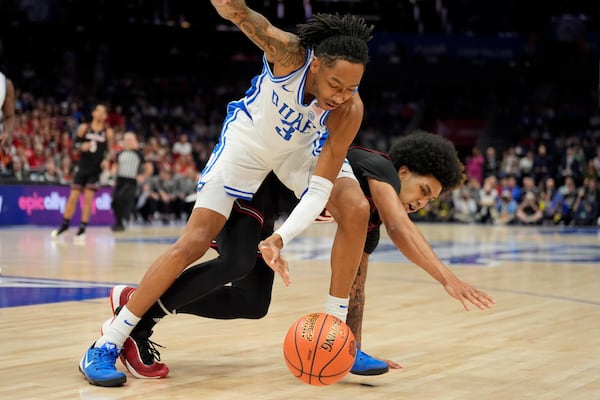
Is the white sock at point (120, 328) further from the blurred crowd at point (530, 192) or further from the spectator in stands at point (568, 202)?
the spectator in stands at point (568, 202)

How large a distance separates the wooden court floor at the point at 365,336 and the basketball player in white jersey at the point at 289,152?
14.9 inches

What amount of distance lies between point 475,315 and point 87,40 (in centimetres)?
2146

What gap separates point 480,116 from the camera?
93.7 feet

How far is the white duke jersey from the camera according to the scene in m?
3.70

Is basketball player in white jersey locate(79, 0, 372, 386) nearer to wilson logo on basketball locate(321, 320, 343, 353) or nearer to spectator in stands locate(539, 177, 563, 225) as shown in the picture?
wilson logo on basketball locate(321, 320, 343, 353)

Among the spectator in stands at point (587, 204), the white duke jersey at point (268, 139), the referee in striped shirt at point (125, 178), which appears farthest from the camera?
the spectator in stands at point (587, 204)

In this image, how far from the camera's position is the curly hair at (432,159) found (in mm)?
3973

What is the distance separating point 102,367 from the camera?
11.8 ft

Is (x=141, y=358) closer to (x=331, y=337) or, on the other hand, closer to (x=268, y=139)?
(x=331, y=337)

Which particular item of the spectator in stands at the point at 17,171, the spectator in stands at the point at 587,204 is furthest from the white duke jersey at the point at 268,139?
the spectator in stands at the point at 587,204

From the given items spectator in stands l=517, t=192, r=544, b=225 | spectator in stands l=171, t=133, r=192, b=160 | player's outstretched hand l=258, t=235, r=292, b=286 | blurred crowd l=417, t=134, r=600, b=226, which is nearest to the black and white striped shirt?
spectator in stands l=171, t=133, r=192, b=160

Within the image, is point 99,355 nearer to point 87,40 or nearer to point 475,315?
point 475,315

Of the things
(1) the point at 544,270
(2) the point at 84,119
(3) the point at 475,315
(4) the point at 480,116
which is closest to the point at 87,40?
(2) the point at 84,119

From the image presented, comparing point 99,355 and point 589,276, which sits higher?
point 99,355
